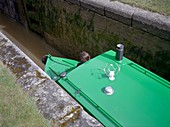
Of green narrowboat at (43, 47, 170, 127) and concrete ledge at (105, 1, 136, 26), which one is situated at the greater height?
concrete ledge at (105, 1, 136, 26)

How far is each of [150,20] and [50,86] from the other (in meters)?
2.50

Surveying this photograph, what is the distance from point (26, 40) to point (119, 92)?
630 centimetres

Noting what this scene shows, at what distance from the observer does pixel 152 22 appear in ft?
12.0

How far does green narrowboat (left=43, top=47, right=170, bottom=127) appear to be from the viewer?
2373 millimetres

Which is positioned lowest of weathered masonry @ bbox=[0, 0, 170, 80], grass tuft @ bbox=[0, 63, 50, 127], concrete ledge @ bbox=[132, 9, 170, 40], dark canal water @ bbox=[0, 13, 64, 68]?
dark canal water @ bbox=[0, 13, 64, 68]

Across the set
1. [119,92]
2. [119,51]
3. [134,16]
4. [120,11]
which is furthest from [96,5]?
[119,92]

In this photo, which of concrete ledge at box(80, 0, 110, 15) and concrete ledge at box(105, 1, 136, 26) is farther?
Result: concrete ledge at box(80, 0, 110, 15)

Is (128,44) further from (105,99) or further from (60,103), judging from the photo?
(60,103)

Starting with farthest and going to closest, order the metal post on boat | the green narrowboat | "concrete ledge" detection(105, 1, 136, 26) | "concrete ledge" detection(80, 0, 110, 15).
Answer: "concrete ledge" detection(80, 0, 110, 15) → "concrete ledge" detection(105, 1, 136, 26) → the metal post on boat → the green narrowboat

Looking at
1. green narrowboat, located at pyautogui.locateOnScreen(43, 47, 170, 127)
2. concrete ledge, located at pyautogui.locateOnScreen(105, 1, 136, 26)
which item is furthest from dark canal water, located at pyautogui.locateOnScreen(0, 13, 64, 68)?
green narrowboat, located at pyautogui.locateOnScreen(43, 47, 170, 127)

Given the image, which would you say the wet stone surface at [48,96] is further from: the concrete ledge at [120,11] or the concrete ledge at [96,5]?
the concrete ledge at [96,5]

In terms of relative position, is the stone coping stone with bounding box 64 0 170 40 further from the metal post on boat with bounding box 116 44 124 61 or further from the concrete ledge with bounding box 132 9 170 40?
the metal post on boat with bounding box 116 44 124 61

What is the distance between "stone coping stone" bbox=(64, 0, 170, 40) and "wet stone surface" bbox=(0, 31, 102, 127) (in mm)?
2395

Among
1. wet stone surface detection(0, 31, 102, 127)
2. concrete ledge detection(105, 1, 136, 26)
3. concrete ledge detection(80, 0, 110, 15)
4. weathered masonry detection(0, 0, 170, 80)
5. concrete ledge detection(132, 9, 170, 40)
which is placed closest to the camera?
wet stone surface detection(0, 31, 102, 127)
